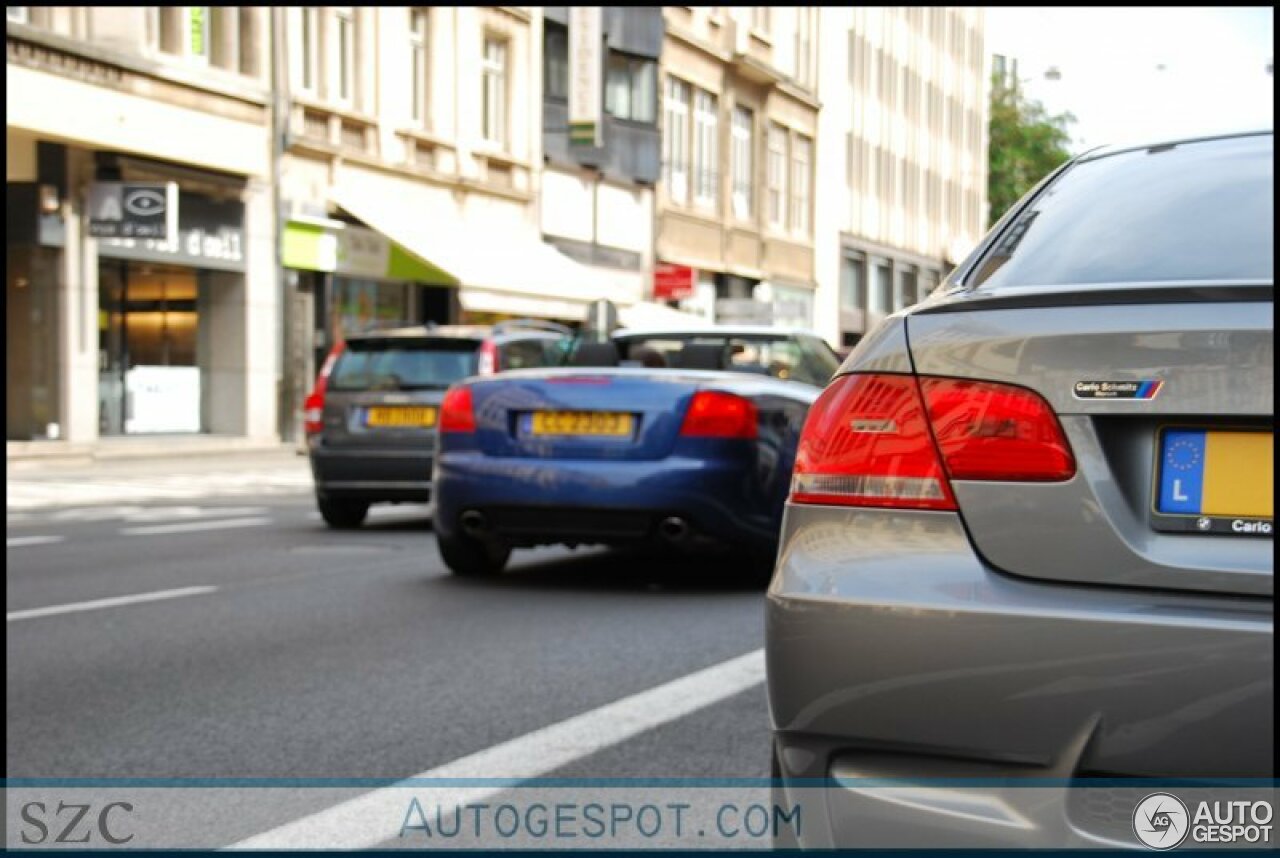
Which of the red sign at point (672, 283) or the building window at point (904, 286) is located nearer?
the red sign at point (672, 283)

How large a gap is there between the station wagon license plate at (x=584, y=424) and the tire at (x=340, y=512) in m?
5.02

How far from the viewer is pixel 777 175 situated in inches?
2083

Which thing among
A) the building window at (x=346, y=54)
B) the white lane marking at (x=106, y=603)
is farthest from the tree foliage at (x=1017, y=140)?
the white lane marking at (x=106, y=603)

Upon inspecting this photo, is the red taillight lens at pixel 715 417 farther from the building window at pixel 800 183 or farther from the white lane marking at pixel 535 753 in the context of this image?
the building window at pixel 800 183

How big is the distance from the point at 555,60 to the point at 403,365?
2538cm

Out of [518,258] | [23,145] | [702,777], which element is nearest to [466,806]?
[702,777]

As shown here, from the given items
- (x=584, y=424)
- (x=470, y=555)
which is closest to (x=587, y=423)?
(x=584, y=424)

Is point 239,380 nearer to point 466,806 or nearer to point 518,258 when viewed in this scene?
point 518,258

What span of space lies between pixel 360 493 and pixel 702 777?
927 cm

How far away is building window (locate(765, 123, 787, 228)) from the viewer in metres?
52.2

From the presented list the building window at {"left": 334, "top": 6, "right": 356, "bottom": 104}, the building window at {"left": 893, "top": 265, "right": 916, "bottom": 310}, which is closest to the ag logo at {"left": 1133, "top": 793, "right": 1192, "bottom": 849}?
the building window at {"left": 334, "top": 6, "right": 356, "bottom": 104}

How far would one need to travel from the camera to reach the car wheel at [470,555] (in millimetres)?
10180

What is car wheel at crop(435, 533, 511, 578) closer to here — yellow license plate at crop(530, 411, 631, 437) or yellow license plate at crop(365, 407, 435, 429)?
yellow license plate at crop(530, 411, 631, 437)

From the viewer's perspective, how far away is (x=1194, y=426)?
2.92 metres
